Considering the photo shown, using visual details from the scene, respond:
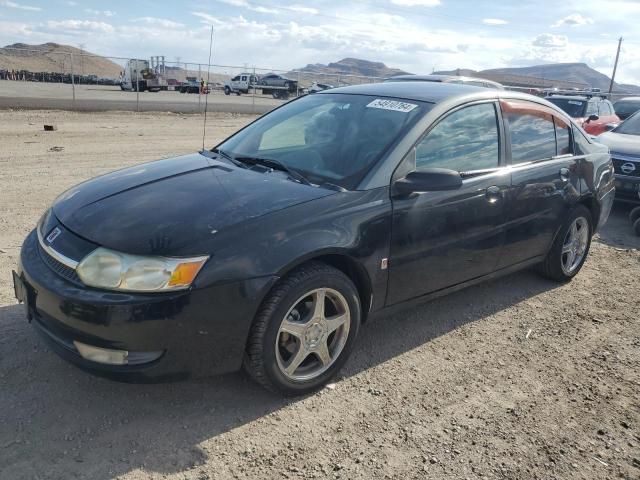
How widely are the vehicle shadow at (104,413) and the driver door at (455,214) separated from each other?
60 cm

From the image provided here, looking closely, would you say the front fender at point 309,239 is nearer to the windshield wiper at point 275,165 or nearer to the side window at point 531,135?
the windshield wiper at point 275,165

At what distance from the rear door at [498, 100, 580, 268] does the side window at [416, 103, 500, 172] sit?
0.19 m

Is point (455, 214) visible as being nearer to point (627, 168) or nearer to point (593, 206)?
point (593, 206)

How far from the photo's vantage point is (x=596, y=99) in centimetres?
1440

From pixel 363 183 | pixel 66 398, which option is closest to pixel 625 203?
pixel 363 183

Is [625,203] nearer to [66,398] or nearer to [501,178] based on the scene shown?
[501,178]

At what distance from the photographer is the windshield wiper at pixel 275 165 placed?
3511 millimetres

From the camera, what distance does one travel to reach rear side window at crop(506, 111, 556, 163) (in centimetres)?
443

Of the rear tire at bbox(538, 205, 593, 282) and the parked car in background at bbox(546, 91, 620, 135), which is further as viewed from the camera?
the parked car in background at bbox(546, 91, 620, 135)

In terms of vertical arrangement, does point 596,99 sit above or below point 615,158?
above

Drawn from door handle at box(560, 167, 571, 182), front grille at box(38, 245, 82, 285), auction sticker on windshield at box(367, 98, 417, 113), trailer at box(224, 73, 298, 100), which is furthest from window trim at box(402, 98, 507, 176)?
trailer at box(224, 73, 298, 100)

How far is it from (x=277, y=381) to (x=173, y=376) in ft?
1.90

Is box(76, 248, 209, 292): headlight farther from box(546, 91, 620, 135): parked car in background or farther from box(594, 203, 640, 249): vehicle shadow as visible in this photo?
box(546, 91, 620, 135): parked car in background

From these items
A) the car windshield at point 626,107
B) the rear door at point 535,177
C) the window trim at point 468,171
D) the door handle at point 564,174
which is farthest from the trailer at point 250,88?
the window trim at point 468,171
